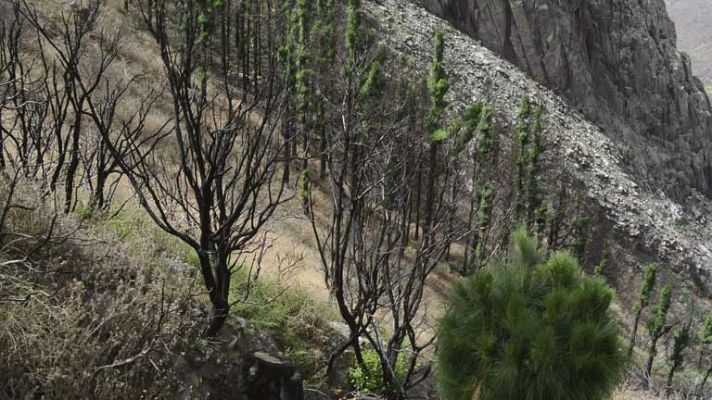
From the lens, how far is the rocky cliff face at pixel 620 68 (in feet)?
193

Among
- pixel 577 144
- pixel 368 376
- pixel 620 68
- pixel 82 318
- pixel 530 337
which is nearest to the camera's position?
pixel 530 337

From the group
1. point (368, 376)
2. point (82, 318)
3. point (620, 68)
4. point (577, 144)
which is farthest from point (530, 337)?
point (620, 68)

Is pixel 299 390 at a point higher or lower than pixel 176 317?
lower

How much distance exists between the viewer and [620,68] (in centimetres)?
6378

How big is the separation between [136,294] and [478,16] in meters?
59.8

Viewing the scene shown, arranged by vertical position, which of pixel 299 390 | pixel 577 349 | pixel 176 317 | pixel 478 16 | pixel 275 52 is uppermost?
pixel 478 16

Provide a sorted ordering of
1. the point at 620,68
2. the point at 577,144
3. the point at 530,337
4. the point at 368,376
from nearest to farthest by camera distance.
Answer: the point at 530,337 → the point at 368,376 → the point at 577,144 → the point at 620,68

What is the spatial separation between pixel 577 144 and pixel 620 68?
19728 millimetres

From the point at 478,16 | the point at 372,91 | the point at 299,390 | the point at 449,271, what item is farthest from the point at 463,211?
the point at 299,390

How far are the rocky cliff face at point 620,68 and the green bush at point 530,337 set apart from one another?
56.1m

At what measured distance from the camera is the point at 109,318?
3297mm

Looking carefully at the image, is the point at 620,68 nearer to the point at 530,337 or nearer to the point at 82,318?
the point at 530,337

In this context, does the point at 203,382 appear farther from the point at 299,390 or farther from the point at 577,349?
the point at 577,349

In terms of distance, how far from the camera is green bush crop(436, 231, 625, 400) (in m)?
2.77
